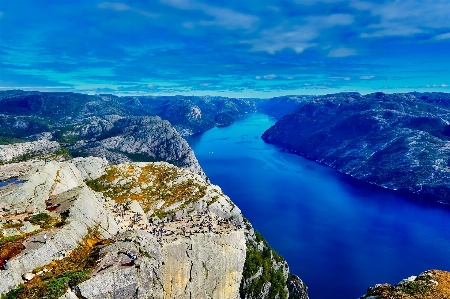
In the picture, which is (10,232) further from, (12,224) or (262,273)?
(262,273)

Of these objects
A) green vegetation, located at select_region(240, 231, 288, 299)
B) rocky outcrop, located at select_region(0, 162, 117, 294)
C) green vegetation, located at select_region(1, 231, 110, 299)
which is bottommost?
green vegetation, located at select_region(240, 231, 288, 299)

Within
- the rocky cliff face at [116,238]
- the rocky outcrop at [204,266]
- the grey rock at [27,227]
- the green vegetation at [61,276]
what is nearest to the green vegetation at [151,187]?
the rocky cliff face at [116,238]

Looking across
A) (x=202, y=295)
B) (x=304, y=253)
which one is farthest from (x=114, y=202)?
(x=304, y=253)

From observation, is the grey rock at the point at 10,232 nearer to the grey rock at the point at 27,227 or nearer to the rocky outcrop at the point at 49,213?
the grey rock at the point at 27,227

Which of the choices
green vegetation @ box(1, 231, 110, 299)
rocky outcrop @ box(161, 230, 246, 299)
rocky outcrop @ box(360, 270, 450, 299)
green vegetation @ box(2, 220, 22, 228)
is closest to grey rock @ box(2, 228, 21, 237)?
green vegetation @ box(2, 220, 22, 228)

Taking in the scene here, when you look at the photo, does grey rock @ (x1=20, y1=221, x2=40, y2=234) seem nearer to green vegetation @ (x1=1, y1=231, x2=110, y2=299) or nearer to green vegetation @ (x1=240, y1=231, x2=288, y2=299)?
green vegetation @ (x1=1, y1=231, x2=110, y2=299)

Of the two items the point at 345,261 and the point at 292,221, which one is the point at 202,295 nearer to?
the point at 345,261
